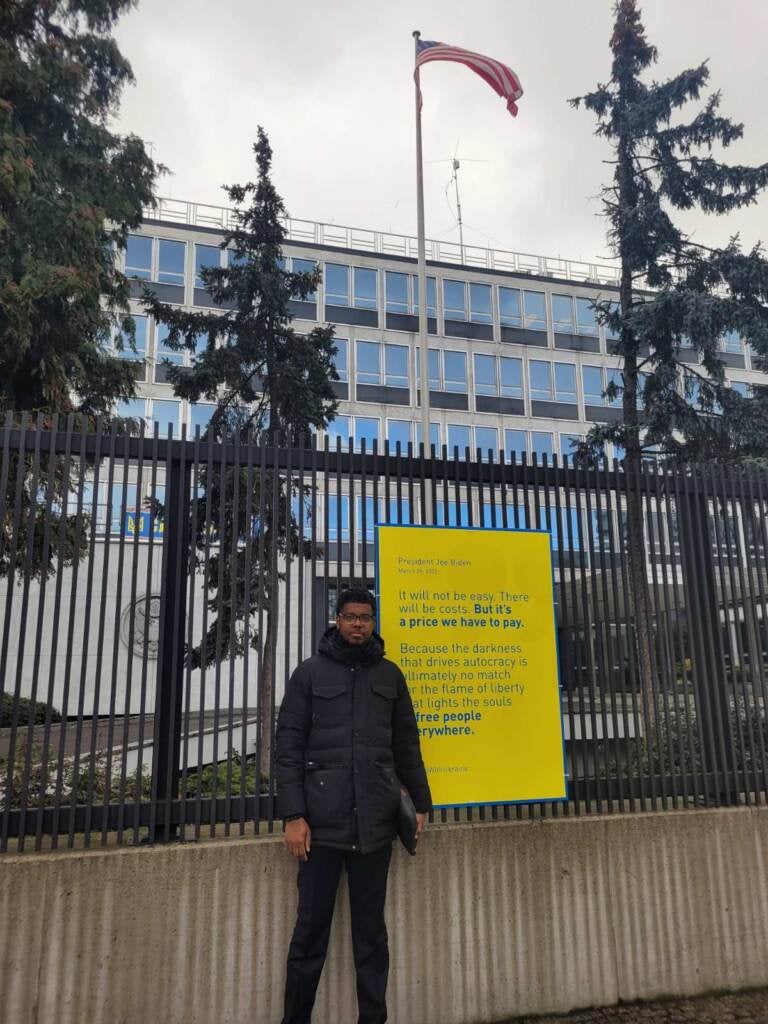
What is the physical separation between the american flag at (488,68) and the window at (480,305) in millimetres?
16829

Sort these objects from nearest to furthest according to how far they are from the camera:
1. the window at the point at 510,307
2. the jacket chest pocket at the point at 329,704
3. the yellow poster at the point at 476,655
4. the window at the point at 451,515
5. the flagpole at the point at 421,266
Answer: the jacket chest pocket at the point at 329,704, the yellow poster at the point at 476,655, the window at the point at 451,515, the flagpole at the point at 421,266, the window at the point at 510,307

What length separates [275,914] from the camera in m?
4.18

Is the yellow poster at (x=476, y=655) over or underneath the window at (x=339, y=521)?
underneath

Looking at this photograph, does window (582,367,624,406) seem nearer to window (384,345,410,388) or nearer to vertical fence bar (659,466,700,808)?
window (384,345,410,388)

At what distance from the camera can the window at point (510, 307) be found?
33969 mm

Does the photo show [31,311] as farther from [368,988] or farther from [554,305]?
[554,305]

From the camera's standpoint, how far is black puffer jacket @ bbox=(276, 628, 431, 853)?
376cm

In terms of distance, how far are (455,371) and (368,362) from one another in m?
3.83

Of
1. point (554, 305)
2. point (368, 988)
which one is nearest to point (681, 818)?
point (368, 988)

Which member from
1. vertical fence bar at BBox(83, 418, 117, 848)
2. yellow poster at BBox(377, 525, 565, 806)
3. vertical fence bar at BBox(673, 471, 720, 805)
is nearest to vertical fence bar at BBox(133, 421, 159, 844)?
vertical fence bar at BBox(83, 418, 117, 848)

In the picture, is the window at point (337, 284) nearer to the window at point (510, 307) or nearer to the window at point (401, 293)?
the window at point (401, 293)

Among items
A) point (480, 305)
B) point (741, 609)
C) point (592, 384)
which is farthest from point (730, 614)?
point (592, 384)

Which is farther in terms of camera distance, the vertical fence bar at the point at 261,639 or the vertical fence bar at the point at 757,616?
the vertical fence bar at the point at 757,616

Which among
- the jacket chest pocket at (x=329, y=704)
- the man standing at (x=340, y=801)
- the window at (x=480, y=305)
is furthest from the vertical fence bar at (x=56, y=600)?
the window at (x=480, y=305)
